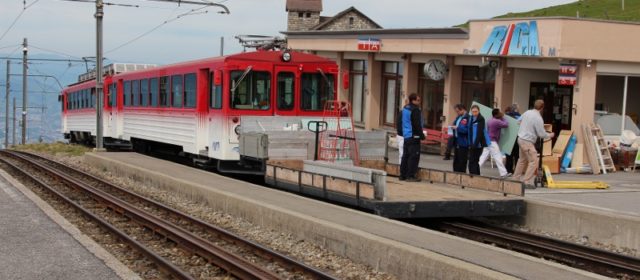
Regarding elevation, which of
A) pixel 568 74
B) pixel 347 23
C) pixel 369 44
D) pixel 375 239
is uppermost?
pixel 347 23

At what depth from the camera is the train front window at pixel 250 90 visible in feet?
53.5

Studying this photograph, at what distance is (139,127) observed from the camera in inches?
922

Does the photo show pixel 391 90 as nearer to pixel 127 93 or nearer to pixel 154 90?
pixel 127 93

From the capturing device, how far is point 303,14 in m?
56.3

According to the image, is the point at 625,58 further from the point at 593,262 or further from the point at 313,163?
the point at 593,262

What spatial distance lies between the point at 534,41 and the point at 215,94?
8.26 meters

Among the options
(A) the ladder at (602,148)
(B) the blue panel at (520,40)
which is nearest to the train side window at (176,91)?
(B) the blue panel at (520,40)

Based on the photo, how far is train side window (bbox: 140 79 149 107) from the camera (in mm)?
22275

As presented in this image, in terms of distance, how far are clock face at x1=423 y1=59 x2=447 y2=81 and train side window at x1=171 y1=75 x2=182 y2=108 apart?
864 cm

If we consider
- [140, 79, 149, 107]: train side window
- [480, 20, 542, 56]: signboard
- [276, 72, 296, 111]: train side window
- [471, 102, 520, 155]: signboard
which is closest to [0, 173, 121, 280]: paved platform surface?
[276, 72, 296, 111]: train side window

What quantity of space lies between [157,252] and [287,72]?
739cm

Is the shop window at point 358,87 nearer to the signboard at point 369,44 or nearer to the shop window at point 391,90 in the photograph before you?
the shop window at point 391,90

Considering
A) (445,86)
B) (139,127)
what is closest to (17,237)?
(139,127)

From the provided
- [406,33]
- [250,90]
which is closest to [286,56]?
[250,90]
